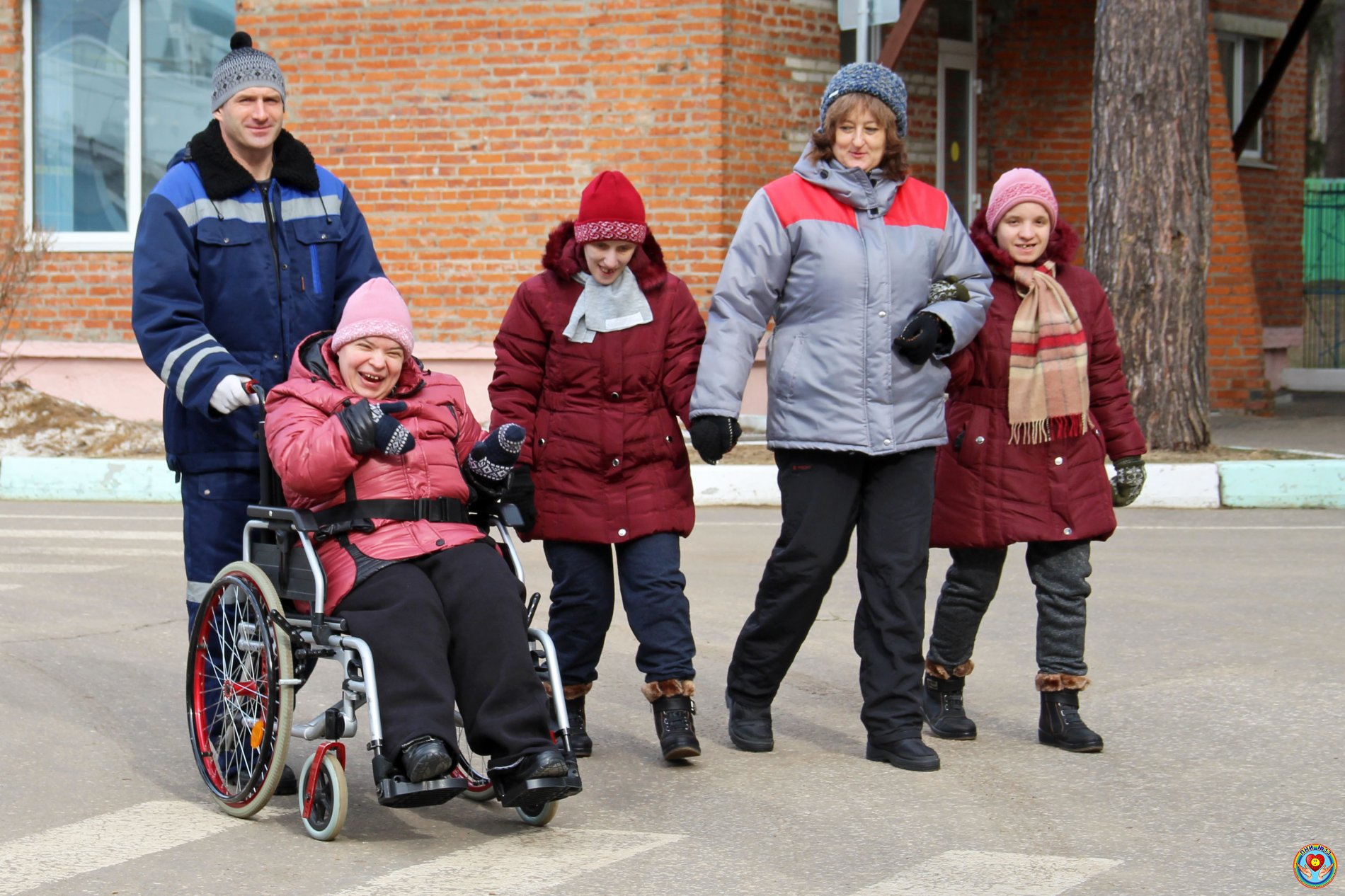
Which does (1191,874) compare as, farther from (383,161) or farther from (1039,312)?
(383,161)

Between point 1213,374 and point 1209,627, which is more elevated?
point 1213,374

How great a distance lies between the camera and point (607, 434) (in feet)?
17.2

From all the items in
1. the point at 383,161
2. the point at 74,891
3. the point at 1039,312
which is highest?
the point at 383,161

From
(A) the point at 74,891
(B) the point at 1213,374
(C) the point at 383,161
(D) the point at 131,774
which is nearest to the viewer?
(A) the point at 74,891

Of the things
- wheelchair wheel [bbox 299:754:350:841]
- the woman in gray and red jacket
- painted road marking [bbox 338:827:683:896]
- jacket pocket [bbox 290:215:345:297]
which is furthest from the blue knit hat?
wheelchair wheel [bbox 299:754:350:841]

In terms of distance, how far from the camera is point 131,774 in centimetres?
512

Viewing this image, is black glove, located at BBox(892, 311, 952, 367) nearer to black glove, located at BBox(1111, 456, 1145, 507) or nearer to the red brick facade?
black glove, located at BBox(1111, 456, 1145, 507)

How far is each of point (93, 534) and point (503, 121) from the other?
5.13m

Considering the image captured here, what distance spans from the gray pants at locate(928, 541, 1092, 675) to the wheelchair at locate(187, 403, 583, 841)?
1.43m

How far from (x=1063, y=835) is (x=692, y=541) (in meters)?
5.39

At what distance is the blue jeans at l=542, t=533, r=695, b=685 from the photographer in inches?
207

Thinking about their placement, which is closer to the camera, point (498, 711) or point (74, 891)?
point (74, 891)

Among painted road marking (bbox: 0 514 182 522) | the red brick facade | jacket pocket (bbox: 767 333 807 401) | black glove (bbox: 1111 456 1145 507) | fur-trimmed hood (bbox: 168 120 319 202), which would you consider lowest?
painted road marking (bbox: 0 514 182 522)

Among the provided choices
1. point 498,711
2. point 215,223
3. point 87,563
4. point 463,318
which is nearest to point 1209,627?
point 498,711
